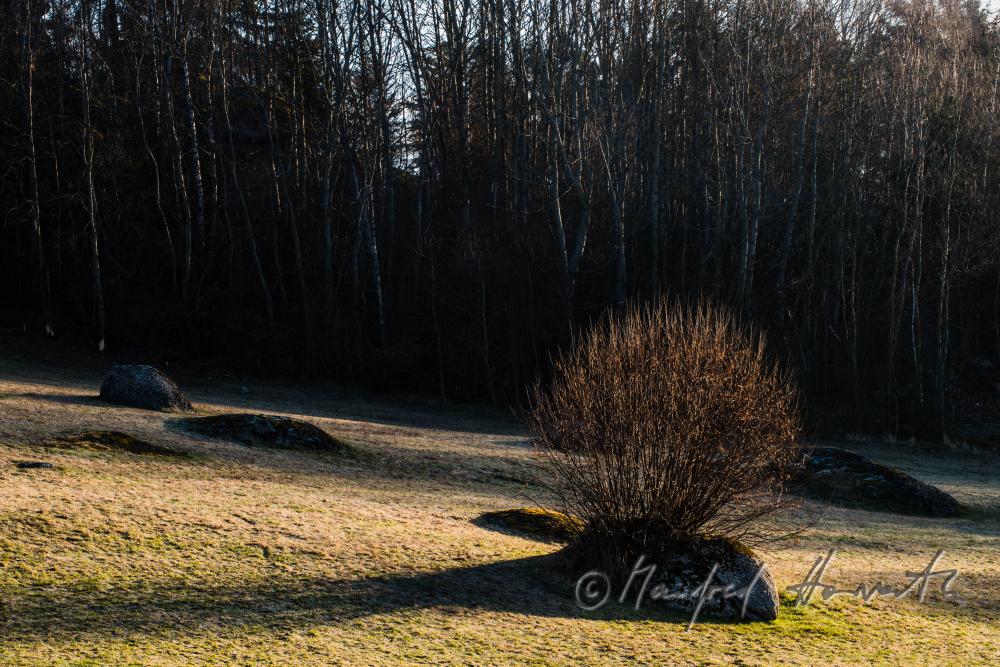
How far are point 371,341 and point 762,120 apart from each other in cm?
1401

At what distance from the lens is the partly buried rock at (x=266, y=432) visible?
13.9 metres

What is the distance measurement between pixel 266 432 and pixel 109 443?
268 cm

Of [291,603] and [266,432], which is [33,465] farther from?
[291,603]

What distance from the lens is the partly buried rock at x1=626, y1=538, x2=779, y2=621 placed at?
8.07 m

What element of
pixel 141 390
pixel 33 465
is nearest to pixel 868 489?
pixel 141 390

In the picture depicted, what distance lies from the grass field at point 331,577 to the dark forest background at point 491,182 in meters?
15.7

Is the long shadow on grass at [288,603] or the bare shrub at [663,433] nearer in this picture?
the long shadow on grass at [288,603]

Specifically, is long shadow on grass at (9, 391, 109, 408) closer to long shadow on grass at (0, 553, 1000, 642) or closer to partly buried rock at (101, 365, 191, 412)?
partly buried rock at (101, 365, 191, 412)

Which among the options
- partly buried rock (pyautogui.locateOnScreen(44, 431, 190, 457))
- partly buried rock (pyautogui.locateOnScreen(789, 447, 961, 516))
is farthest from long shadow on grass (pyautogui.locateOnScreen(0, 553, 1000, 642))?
partly buried rock (pyautogui.locateOnScreen(789, 447, 961, 516))

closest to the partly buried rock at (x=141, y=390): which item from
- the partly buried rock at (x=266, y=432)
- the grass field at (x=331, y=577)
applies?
the partly buried rock at (x=266, y=432)

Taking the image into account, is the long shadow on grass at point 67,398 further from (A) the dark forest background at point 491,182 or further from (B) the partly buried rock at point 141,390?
(A) the dark forest background at point 491,182

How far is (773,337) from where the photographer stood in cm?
2950

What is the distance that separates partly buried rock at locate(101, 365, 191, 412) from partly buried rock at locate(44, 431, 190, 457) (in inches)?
146

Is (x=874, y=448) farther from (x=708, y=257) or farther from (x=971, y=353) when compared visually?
(x=971, y=353)
